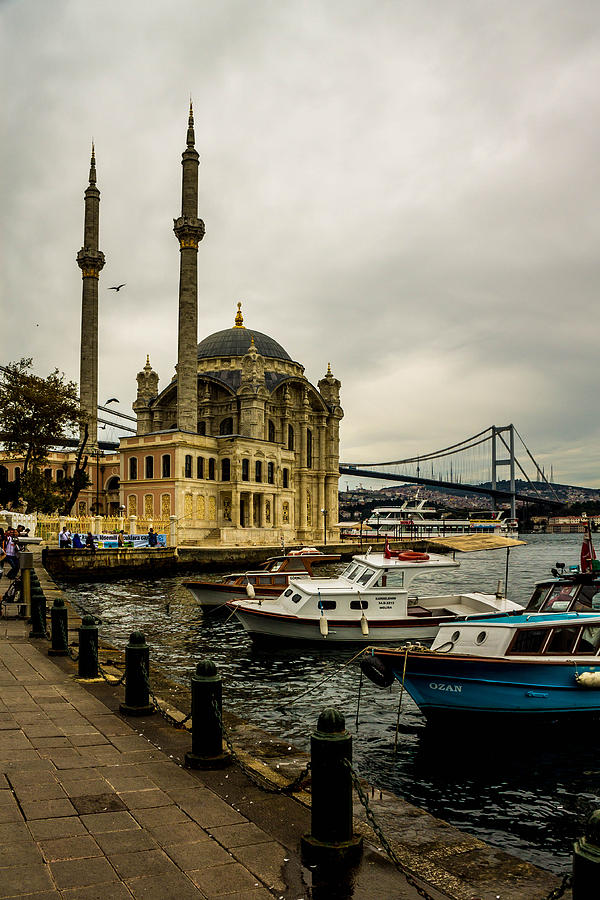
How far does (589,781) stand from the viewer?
10695 mm

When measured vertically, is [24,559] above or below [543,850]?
above

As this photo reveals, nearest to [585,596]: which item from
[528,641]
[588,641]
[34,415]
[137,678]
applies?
[588,641]

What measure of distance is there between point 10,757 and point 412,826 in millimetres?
4276

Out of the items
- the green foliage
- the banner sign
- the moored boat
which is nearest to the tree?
the green foliage

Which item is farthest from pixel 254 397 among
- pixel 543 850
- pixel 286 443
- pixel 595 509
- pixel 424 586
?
pixel 595 509

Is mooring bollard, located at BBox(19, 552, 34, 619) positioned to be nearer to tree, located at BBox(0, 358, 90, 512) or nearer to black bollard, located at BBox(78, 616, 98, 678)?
black bollard, located at BBox(78, 616, 98, 678)

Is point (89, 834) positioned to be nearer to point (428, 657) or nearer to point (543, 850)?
point (543, 850)

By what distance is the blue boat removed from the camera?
475 inches

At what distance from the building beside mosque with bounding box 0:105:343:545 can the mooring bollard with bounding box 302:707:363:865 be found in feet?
165

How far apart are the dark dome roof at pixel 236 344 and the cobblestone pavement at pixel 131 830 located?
72.7 metres

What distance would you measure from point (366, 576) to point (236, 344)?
6170 cm

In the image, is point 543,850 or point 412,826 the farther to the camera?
point 543,850

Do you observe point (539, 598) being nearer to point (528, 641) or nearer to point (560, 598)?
point (560, 598)

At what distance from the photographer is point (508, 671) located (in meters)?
12.0
